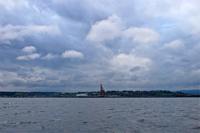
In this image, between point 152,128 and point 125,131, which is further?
point 152,128

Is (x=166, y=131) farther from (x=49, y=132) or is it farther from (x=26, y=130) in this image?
(x=26, y=130)

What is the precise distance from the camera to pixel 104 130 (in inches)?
1713

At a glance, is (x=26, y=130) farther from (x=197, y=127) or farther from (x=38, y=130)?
(x=197, y=127)

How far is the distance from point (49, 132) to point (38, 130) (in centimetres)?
282

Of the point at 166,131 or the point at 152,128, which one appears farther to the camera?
the point at 152,128

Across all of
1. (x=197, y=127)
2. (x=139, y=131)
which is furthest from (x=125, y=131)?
(x=197, y=127)

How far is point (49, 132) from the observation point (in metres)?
42.1

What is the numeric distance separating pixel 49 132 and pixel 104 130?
25.3 feet

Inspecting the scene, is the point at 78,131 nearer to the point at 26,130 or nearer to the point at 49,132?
the point at 49,132

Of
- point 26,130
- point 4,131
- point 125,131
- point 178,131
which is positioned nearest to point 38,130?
point 26,130

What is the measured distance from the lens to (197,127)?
153 ft

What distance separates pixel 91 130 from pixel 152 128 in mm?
9057

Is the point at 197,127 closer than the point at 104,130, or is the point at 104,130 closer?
the point at 104,130

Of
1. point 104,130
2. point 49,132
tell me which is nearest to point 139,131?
point 104,130
